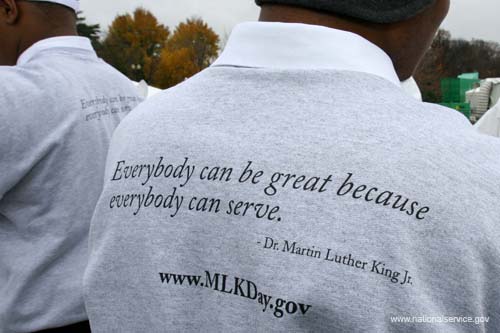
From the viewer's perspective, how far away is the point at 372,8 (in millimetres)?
1147

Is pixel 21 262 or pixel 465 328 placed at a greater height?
pixel 465 328

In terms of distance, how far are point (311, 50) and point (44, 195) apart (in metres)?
1.49

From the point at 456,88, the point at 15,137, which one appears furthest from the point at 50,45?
the point at 456,88

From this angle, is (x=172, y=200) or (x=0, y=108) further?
(x=0, y=108)

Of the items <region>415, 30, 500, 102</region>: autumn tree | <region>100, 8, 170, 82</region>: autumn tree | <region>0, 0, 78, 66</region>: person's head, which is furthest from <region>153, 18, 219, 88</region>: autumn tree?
<region>0, 0, 78, 66</region>: person's head

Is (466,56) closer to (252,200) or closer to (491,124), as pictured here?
(491,124)

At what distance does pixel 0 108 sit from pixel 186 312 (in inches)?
52.3

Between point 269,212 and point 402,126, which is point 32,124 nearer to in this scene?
point 269,212

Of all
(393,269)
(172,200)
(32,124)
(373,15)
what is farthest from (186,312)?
(32,124)

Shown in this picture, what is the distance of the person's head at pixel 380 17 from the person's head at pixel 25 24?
5.43ft

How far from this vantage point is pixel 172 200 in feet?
4.05

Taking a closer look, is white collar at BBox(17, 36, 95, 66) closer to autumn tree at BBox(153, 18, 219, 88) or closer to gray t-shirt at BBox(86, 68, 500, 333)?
gray t-shirt at BBox(86, 68, 500, 333)

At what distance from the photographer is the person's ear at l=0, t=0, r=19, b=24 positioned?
262cm

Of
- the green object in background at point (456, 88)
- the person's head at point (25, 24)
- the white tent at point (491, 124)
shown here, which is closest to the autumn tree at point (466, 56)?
the green object in background at point (456, 88)
